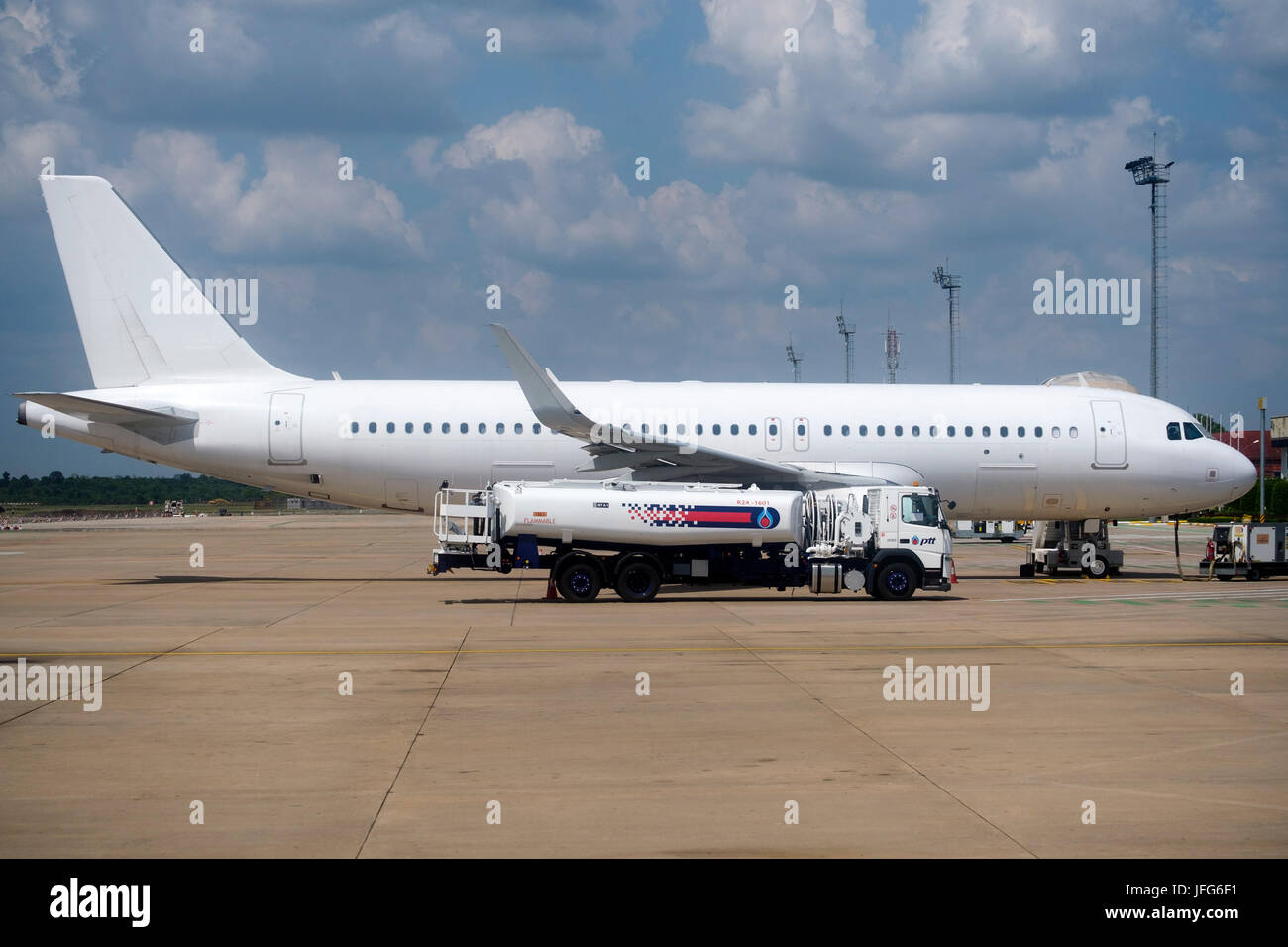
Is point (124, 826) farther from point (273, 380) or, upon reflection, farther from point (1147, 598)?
point (273, 380)

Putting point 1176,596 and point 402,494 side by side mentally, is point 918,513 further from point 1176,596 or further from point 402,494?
point 402,494

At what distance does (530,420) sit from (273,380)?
671cm

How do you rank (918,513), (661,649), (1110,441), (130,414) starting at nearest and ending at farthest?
(661,649), (918,513), (130,414), (1110,441)

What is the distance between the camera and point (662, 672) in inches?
586

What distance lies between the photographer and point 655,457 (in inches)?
1142

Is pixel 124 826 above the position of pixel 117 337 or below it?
below

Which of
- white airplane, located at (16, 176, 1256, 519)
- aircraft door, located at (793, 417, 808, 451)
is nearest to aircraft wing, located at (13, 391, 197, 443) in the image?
white airplane, located at (16, 176, 1256, 519)

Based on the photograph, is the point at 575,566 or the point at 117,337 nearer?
the point at 575,566

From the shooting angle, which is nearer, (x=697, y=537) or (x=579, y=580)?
(x=697, y=537)

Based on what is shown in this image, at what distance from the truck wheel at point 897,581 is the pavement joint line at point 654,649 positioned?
22.3 ft

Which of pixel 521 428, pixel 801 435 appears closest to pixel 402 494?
pixel 521 428

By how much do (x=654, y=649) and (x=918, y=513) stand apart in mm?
9318
